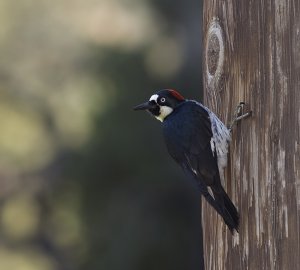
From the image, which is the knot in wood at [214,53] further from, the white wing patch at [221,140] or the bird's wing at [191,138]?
the bird's wing at [191,138]

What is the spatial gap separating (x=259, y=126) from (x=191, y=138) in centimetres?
72

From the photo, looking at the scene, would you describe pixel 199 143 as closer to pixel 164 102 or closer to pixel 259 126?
pixel 164 102

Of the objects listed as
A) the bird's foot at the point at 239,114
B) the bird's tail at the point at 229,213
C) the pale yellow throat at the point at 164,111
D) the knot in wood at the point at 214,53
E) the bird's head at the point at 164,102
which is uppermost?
the knot in wood at the point at 214,53

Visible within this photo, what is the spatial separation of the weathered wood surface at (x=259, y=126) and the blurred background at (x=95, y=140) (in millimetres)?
5218

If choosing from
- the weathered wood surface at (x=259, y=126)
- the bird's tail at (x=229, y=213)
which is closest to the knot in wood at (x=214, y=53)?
the weathered wood surface at (x=259, y=126)

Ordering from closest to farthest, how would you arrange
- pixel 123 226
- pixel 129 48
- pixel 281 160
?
pixel 281 160, pixel 123 226, pixel 129 48

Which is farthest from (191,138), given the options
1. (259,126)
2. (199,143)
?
(259,126)

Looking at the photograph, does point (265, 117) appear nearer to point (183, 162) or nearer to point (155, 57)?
point (183, 162)

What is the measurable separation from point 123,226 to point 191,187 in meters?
0.75

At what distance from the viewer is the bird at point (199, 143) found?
120 inches

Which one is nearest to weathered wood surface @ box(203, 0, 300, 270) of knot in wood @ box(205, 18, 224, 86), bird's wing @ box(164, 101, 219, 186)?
knot in wood @ box(205, 18, 224, 86)

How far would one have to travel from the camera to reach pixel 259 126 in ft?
9.58

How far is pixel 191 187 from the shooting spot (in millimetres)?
8773

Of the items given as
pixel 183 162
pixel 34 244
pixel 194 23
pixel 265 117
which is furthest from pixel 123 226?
pixel 265 117
